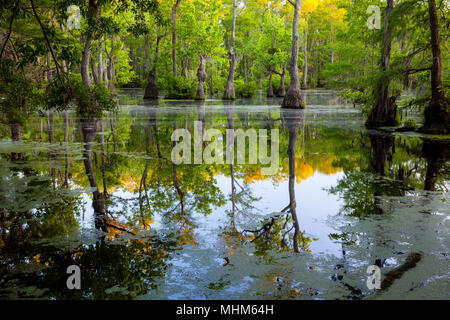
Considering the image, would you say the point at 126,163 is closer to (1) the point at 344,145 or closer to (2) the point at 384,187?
(2) the point at 384,187

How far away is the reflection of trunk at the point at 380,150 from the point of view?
7.88 meters

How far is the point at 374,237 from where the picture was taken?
4129 mm

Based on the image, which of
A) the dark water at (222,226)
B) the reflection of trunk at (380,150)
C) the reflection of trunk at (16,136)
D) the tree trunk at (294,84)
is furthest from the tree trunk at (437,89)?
the tree trunk at (294,84)

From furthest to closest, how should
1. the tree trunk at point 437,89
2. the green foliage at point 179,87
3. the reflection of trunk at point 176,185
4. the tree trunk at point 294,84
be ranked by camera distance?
1. the green foliage at point 179,87
2. the tree trunk at point 294,84
3. the tree trunk at point 437,89
4. the reflection of trunk at point 176,185

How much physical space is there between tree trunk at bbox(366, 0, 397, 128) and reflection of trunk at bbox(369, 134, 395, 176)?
6.29 feet

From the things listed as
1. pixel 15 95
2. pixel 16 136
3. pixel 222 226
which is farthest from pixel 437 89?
pixel 16 136

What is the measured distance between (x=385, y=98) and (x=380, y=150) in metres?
4.76

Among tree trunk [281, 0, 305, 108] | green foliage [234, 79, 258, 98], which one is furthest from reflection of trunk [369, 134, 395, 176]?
green foliage [234, 79, 258, 98]

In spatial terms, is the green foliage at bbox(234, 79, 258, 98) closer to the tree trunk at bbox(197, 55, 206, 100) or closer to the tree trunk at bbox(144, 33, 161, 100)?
the tree trunk at bbox(197, 55, 206, 100)

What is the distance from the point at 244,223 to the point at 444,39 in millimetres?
11202

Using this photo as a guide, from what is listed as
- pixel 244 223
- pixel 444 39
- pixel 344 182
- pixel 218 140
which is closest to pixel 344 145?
Result: pixel 218 140

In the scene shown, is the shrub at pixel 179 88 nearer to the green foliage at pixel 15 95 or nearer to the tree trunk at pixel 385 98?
the tree trunk at pixel 385 98

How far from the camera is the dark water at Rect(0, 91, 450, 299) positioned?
314 cm

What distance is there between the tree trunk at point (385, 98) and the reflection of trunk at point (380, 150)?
6.29ft
